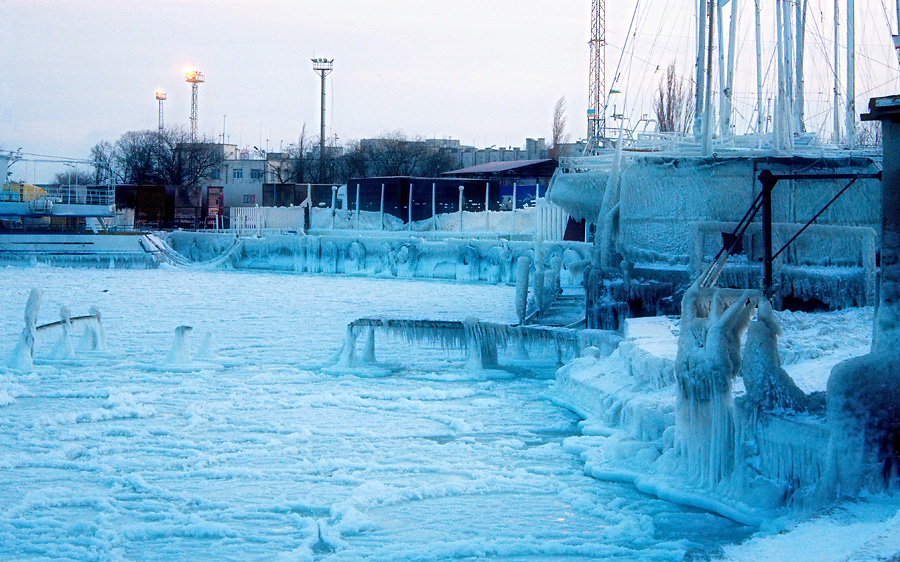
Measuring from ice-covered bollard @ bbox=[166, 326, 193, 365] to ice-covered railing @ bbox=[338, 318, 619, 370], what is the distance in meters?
2.29

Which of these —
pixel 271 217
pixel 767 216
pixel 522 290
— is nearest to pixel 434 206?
pixel 271 217

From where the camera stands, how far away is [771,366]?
6.72 m

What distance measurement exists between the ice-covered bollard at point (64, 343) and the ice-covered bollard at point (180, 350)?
5.07ft

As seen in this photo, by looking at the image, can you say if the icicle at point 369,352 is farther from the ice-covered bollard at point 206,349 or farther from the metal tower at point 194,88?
the metal tower at point 194,88

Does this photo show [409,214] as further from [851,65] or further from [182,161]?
[182,161]

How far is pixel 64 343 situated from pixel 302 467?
24.4 feet

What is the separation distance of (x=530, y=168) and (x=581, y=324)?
3546 cm

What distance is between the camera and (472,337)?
45.5 ft

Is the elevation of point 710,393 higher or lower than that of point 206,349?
higher

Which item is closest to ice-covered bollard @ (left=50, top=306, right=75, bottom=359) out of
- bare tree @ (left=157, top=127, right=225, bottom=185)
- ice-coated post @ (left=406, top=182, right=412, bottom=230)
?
ice-coated post @ (left=406, top=182, right=412, bottom=230)

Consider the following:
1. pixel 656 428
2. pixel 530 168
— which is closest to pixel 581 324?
pixel 656 428

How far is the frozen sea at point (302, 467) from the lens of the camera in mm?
6605

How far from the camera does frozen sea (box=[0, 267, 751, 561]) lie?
661 cm

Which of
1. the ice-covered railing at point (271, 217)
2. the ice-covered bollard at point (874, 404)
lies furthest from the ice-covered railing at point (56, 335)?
the ice-covered railing at point (271, 217)
